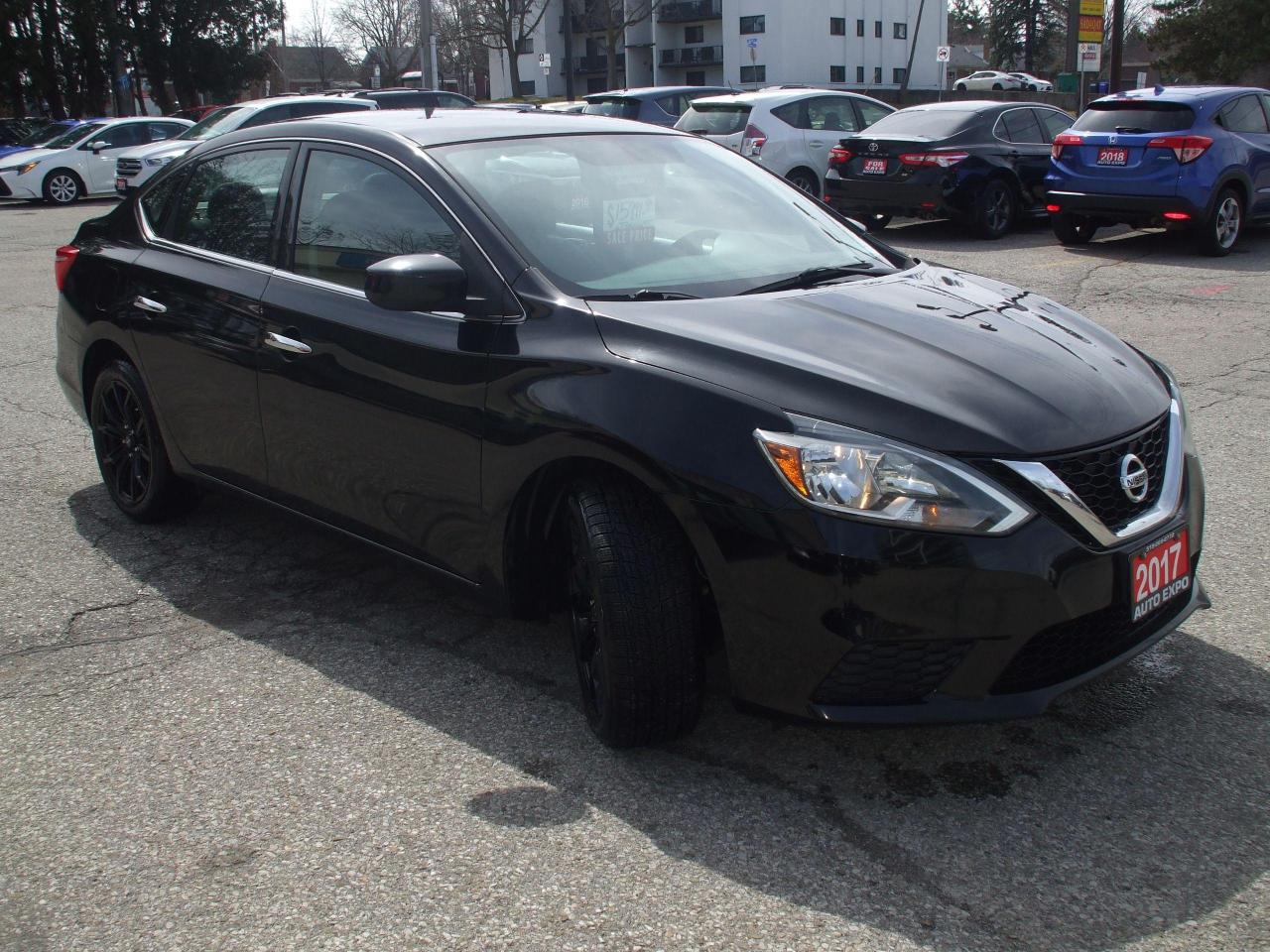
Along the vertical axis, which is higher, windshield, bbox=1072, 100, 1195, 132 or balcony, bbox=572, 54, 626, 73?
balcony, bbox=572, 54, 626, 73

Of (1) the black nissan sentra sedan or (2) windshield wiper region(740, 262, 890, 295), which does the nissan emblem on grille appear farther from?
(2) windshield wiper region(740, 262, 890, 295)

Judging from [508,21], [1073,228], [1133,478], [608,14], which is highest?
[608,14]

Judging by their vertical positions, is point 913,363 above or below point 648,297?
below

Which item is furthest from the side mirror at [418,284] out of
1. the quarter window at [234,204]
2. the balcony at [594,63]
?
the balcony at [594,63]

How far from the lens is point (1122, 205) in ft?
39.5

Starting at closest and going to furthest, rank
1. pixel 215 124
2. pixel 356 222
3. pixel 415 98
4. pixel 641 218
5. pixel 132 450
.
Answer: pixel 641 218 → pixel 356 222 → pixel 132 450 → pixel 215 124 → pixel 415 98

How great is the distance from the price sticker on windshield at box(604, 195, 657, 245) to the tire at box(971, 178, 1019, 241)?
10504mm

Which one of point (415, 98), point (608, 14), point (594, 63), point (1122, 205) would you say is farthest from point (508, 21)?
point (1122, 205)

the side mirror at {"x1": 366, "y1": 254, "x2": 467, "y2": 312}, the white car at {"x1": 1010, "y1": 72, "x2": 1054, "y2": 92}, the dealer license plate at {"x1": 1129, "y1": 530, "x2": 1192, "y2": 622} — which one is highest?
the white car at {"x1": 1010, "y1": 72, "x2": 1054, "y2": 92}

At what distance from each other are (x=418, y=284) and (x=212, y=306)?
1298mm

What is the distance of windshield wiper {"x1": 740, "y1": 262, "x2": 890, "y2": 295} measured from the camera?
3.59m

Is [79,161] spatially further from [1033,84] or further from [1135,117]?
[1033,84]

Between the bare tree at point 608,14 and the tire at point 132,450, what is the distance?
206 feet

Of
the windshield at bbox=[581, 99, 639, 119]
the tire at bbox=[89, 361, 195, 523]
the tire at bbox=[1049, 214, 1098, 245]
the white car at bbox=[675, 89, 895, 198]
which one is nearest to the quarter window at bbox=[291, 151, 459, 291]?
the tire at bbox=[89, 361, 195, 523]
